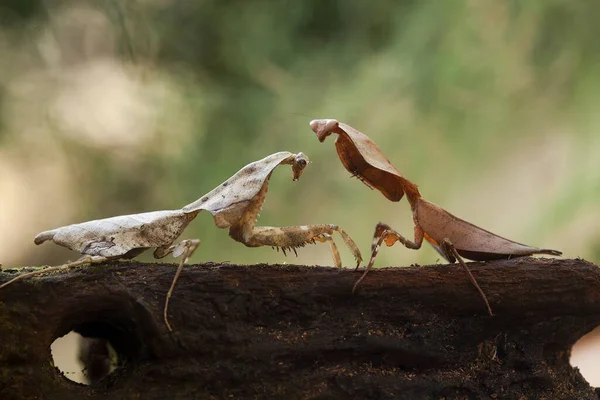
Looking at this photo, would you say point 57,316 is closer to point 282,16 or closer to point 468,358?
point 468,358

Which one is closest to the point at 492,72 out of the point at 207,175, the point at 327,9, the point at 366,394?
the point at 327,9

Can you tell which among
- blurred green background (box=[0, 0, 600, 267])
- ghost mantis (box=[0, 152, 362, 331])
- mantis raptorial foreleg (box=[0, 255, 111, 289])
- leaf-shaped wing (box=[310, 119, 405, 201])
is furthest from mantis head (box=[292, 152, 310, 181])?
blurred green background (box=[0, 0, 600, 267])

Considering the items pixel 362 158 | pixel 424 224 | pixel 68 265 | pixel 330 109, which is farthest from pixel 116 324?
pixel 330 109

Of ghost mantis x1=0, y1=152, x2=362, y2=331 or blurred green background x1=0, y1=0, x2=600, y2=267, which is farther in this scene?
blurred green background x1=0, y1=0, x2=600, y2=267

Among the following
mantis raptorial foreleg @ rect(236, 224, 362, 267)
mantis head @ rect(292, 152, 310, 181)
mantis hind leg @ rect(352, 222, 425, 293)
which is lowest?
mantis hind leg @ rect(352, 222, 425, 293)

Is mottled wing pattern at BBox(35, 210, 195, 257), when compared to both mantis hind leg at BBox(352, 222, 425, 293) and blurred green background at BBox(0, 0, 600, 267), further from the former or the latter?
blurred green background at BBox(0, 0, 600, 267)

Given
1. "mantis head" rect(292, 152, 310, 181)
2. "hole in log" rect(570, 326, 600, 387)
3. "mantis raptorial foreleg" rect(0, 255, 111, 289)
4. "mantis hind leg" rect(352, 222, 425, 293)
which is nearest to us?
"mantis raptorial foreleg" rect(0, 255, 111, 289)

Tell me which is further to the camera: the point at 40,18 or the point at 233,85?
the point at 233,85

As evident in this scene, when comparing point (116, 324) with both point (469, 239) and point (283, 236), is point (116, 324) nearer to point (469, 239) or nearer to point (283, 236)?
point (283, 236)
